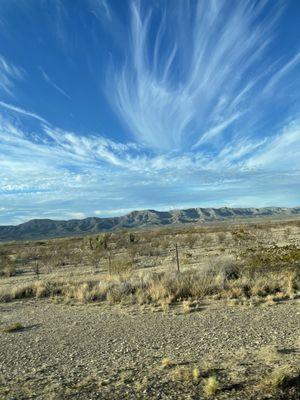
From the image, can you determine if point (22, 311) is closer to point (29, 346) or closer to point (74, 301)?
point (74, 301)

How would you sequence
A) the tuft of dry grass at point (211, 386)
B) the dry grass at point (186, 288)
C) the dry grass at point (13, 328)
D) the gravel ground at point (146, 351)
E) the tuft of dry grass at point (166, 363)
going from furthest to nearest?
1. the dry grass at point (186, 288)
2. the dry grass at point (13, 328)
3. the tuft of dry grass at point (166, 363)
4. the gravel ground at point (146, 351)
5. the tuft of dry grass at point (211, 386)

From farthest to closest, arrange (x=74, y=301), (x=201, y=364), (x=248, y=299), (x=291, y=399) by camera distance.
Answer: (x=74, y=301) → (x=248, y=299) → (x=201, y=364) → (x=291, y=399)

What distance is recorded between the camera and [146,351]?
32.8 ft

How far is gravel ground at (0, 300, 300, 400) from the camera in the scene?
7.55 m

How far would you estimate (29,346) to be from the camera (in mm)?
11117

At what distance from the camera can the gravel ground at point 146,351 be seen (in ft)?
24.8

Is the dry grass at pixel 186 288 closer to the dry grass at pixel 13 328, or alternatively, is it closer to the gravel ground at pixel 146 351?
the gravel ground at pixel 146 351

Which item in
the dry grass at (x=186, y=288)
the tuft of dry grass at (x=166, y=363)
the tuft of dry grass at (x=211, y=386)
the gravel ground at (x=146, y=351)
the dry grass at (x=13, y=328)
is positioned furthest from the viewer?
the dry grass at (x=186, y=288)

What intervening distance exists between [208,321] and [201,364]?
12.9 ft

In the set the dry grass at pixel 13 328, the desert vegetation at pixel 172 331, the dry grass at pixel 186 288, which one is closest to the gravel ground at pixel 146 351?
the desert vegetation at pixel 172 331

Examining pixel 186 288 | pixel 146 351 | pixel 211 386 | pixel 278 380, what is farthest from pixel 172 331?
pixel 186 288

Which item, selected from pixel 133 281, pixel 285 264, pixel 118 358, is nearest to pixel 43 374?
pixel 118 358

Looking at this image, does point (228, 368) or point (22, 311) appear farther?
point (22, 311)

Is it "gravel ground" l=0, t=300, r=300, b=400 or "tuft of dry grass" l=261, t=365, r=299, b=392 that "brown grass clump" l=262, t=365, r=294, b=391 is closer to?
"tuft of dry grass" l=261, t=365, r=299, b=392
